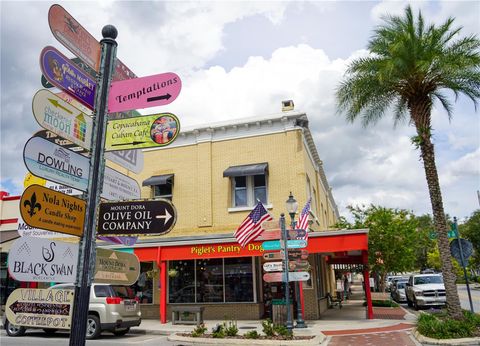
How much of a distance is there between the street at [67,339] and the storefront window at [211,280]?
4734 millimetres

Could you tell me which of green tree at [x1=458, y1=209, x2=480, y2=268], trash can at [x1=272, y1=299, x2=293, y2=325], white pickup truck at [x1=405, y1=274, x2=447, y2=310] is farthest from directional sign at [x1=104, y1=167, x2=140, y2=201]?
green tree at [x1=458, y1=209, x2=480, y2=268]

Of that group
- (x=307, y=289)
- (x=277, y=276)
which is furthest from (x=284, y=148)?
(x=277, y=276)

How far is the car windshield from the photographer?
23.2 metres

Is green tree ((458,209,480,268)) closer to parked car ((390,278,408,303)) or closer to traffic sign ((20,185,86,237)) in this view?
parked car ((390,278,408,303))

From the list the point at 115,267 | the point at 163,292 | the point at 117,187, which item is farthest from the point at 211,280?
the point at 115,267

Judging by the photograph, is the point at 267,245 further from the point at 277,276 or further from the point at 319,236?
the point at 319,236

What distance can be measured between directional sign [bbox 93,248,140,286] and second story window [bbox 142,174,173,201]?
656 inches

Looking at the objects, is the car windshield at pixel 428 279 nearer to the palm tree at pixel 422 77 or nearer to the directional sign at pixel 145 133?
the palm tree at pixel 422 77

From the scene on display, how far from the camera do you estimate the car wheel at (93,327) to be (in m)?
13.1

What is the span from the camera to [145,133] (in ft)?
12.7

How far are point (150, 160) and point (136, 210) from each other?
1835 cm

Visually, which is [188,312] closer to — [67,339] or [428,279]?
[67,339]

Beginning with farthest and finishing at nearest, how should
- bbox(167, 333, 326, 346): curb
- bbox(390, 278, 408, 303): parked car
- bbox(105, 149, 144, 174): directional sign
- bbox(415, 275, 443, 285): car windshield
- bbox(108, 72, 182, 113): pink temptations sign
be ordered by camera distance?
1. bbox(390, 278, 408, 303): parked car
2. bbox(415, 275, 443, 285): car windshield
3. bbox(167, 333, 326, 346): curb
4. bbox(105, 149, 144, 174): directional sign
5. bbox(108, 72, 182, 113): pink temptations sign

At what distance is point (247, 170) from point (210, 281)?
17.9 feet
